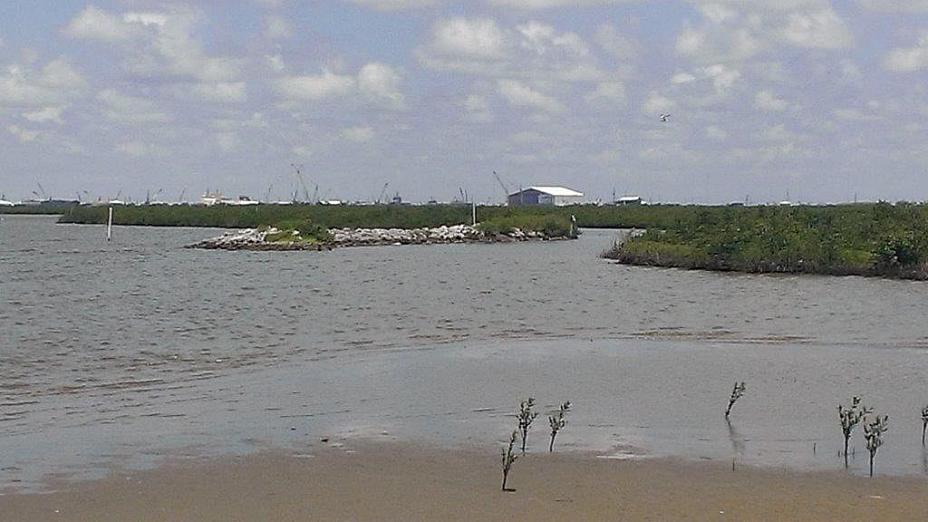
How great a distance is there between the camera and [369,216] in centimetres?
11119

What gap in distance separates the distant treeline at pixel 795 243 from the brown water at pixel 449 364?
2126 mm

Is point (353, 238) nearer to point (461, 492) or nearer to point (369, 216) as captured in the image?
point (369, 216)

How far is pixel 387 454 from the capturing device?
11500 mm

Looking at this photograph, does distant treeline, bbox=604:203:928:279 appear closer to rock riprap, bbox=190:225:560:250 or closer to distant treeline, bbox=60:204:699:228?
rock riprap, bbox=190:225:560:250

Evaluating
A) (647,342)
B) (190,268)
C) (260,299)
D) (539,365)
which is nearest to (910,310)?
(647,342)

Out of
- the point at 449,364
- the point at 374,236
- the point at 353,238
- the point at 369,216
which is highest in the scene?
the point at 369,216

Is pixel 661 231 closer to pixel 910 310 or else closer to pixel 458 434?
pixel 910 310

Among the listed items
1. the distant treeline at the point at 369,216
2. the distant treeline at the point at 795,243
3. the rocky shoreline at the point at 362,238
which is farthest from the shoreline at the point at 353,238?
the distant treeline at the point at 795,243

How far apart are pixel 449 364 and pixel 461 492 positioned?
31.3 ft

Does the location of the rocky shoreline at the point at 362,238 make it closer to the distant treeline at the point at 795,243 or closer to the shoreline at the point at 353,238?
the shoreline at the point at 353,238

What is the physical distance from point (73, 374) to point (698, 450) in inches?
429

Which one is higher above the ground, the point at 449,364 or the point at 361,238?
the point at 361,238

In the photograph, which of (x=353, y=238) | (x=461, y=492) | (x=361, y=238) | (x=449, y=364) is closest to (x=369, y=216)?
(x=361, y=238)

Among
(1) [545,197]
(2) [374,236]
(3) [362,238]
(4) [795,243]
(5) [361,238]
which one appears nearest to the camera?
(4) [795,243]
